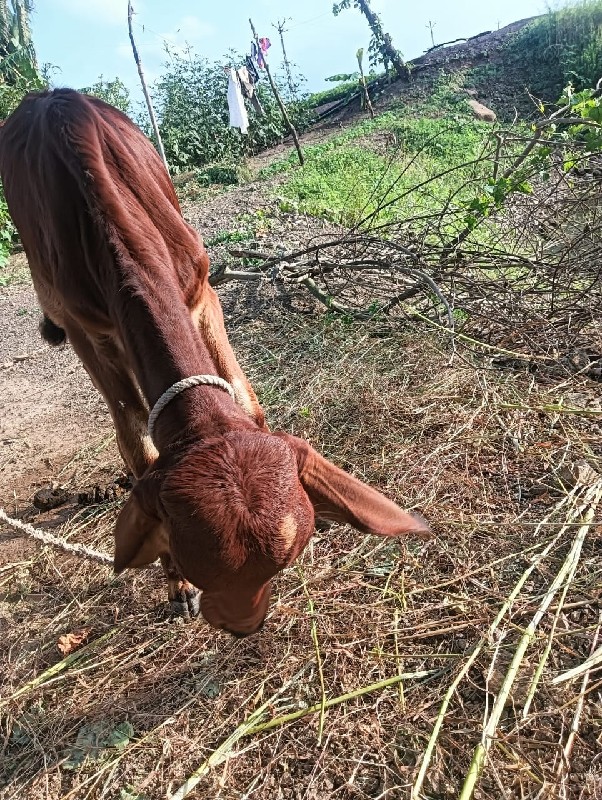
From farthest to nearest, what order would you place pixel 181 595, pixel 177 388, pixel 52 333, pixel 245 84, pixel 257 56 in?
1. pixel 257 56
2. pixel 245 84
3. pixel 52 333
4. pixel 181 595
5. pixel 177 388

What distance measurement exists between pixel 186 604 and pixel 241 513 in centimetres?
153

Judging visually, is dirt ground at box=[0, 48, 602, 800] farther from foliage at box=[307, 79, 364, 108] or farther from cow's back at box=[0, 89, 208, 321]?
foliage at box=[307, 79, 364, 108]

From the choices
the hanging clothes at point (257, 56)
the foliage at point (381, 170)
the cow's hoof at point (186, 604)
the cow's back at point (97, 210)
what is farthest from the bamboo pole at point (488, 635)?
the hanging clothes at point (257, 56)

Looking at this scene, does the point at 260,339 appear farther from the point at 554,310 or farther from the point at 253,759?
the point at 253,759

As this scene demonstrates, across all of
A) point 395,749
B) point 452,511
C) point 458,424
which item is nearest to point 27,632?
point 395,749

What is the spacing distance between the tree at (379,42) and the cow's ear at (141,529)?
856 inches

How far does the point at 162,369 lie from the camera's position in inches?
93.4

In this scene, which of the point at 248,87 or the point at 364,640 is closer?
the point at 364,640

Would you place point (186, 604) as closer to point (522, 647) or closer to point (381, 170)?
point (522, 647)

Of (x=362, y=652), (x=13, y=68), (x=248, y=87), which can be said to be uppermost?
(x=13, y=68)

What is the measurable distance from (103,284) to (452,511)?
2.13 metres

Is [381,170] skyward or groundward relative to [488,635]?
skyward

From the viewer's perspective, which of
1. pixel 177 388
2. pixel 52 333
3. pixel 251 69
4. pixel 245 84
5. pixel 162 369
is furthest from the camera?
pixel 251 69

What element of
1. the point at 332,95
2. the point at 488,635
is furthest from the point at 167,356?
the point at 332,95
